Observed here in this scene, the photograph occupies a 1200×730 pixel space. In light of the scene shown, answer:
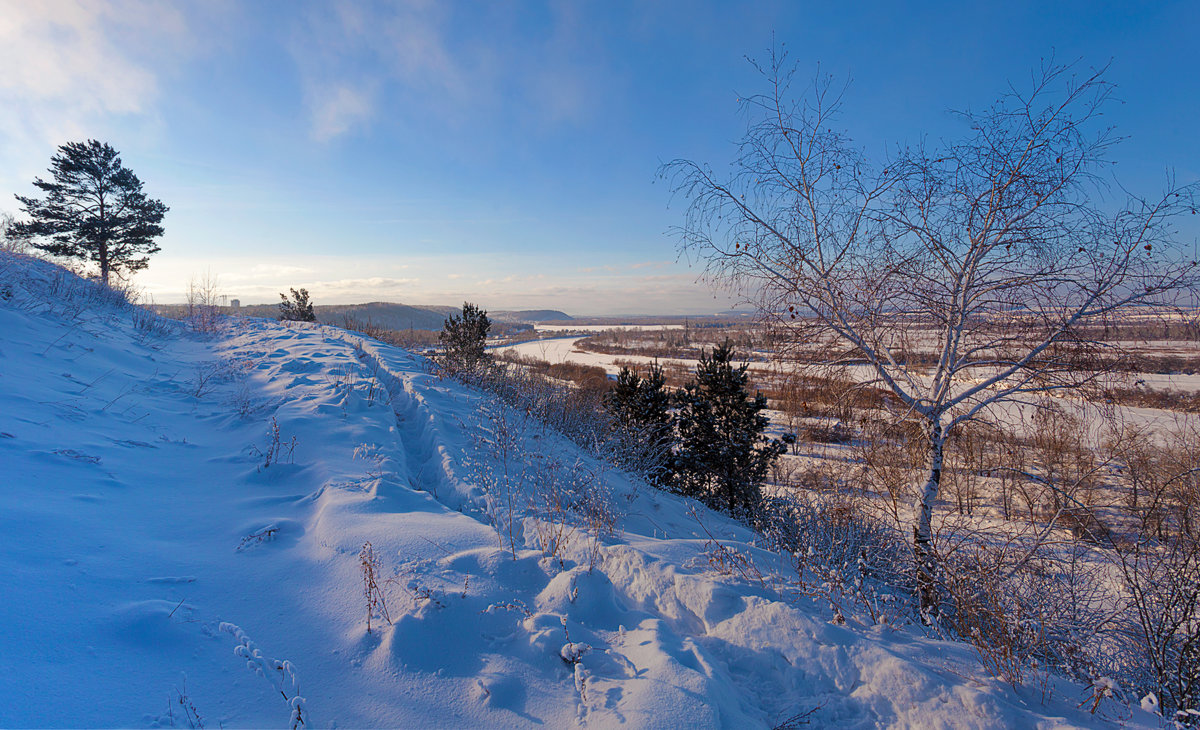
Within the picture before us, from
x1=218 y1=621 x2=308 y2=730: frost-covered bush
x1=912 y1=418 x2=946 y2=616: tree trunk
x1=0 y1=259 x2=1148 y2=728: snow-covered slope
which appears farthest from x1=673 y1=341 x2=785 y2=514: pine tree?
x1=218 y1=621 x2=308 y2=730: frost-covered bush

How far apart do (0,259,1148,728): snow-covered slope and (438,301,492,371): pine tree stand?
7776mm

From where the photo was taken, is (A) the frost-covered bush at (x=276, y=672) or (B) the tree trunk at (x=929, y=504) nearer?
(A) the frost-covered bush at (x=276, y=672)

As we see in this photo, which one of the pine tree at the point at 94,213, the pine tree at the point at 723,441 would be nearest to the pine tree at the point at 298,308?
the pine tree at the point at 94,213

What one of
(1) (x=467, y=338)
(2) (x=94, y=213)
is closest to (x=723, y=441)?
(1) (x=467, y=338)

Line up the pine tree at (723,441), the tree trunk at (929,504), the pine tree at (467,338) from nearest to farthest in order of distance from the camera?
the tree trunk at (929,504) < the pine tree at (467,338) < the pine tree at (723,441)

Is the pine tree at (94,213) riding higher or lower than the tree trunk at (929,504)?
higher

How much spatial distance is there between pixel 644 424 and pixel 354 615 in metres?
11.4

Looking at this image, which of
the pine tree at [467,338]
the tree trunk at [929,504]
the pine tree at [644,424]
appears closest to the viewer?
the tree trunk at [929,504]

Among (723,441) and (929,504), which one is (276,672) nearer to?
(929,504)

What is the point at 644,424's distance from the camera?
1338 centimetres

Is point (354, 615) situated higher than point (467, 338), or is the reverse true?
point (467, 338)

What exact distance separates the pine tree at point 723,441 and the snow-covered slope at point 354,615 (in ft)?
33.5

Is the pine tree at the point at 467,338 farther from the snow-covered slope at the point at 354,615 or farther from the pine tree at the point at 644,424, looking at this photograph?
the snow-covered slope at the point at 354,615

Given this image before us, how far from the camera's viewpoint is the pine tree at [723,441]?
13.6 m
